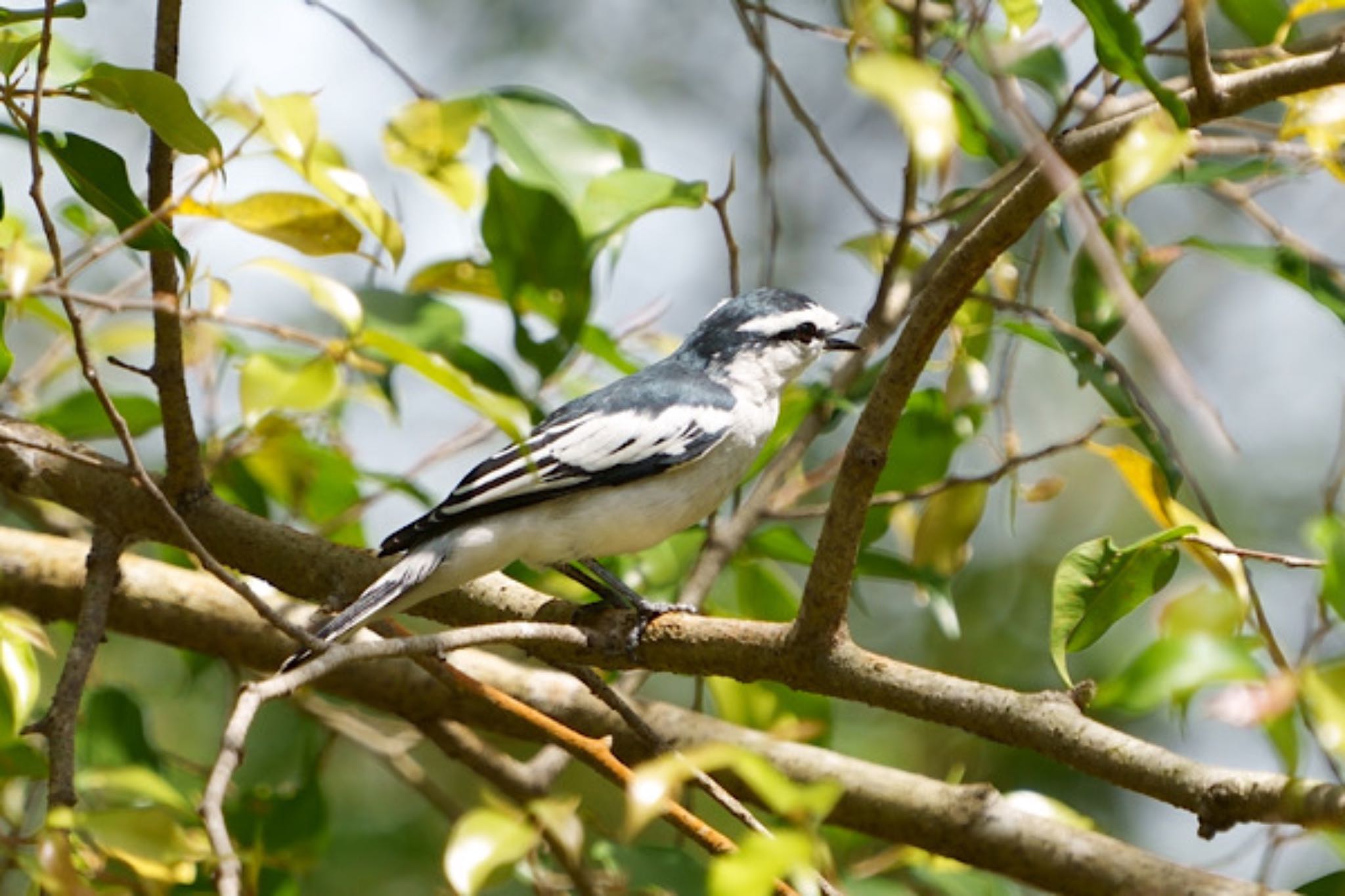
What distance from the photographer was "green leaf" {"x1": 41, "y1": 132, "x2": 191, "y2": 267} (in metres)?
2.45

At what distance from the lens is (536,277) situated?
3287 mm

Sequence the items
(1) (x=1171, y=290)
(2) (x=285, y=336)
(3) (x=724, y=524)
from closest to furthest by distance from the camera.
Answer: (2) (x=285, y=336), (3) (x=724, y=524), (1) (x=1171, y=290)

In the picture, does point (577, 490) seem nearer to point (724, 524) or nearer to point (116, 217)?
point (724, 524)

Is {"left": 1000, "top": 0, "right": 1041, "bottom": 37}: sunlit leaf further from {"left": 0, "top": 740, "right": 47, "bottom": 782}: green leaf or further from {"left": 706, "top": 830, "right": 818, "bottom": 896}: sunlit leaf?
{"left": 0, "top": 740, "right": 47, "bottom": 782}: green leaf

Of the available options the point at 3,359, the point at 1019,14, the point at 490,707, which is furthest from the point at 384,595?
the point at 1019,14

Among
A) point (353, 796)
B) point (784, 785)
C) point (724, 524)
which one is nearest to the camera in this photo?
point (784, 785)

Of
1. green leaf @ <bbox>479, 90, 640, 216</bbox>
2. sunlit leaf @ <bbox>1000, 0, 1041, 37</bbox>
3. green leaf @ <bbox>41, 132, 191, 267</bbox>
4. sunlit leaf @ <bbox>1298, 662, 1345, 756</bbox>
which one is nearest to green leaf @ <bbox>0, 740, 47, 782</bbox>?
green leaf @ <bbox>41, 132, 191, 267</bbox>

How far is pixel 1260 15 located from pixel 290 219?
1.80m

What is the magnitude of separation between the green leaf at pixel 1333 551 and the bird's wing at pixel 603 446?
6.88 ft

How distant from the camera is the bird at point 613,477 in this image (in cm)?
337

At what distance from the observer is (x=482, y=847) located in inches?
62.3

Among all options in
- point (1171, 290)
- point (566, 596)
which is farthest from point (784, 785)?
point (1171, 290)

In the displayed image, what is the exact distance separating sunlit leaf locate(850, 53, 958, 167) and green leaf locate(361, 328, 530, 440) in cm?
79

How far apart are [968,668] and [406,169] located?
3.94m
